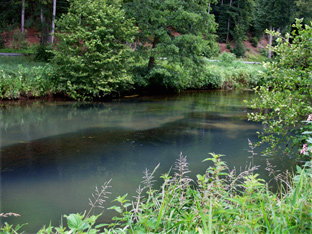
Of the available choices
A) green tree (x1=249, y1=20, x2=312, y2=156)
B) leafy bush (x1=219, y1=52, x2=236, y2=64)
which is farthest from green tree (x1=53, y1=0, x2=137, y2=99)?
leafy bush (x1=219, y1=52, x2=236, y2=64)

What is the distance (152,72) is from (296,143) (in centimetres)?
1348

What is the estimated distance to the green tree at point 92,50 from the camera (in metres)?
14.5

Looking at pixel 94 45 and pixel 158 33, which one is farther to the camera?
pixel 158 33

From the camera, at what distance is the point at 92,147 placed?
773 cm

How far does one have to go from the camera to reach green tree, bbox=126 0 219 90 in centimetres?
1634

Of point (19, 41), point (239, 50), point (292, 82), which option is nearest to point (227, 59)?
point (239, 50)

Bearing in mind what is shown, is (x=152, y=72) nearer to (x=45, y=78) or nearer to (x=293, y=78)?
(x=45, y=78)

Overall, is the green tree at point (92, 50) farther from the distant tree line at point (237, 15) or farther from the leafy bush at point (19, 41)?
the leafy bush at point (19, 41)

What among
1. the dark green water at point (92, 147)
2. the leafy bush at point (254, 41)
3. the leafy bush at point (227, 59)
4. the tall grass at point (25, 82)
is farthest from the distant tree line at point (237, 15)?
the dark green water at point (92, 147)

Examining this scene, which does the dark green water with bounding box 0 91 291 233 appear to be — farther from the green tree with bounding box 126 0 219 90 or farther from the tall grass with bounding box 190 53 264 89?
the tall grass with bounding box 190 53 264 89

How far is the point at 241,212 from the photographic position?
2.38 meters

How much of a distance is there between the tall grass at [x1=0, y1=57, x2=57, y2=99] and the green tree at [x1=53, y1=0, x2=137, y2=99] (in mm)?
636

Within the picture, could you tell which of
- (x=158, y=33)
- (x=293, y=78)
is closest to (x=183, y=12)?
(x=158, y=33)

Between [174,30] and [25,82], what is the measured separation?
29.9 ft
